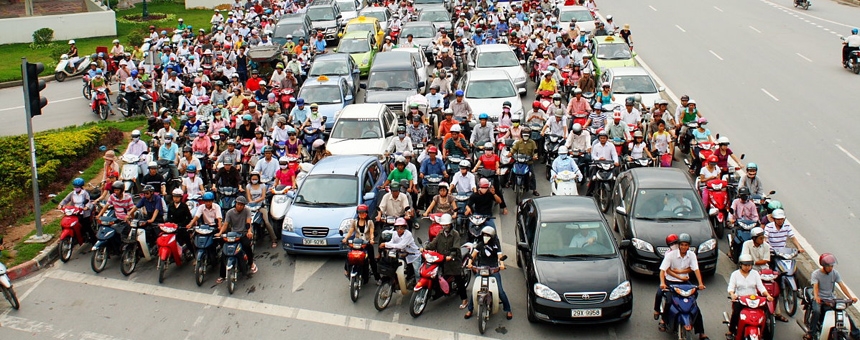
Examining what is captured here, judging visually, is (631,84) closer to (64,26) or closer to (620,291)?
(620,291)

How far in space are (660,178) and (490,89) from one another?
8443 millimetres

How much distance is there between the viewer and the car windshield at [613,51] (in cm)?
2696

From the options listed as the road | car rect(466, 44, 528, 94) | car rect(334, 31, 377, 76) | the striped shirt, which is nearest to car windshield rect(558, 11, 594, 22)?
the road

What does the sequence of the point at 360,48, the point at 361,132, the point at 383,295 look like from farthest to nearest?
the point at 360,48, the point at 361,132, the point at 383,295

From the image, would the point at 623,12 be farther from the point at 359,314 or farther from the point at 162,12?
the point at 359,314

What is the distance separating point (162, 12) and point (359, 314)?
3960 cm

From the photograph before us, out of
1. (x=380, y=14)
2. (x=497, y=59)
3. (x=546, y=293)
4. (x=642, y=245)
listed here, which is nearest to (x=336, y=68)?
(x=497, y=59)

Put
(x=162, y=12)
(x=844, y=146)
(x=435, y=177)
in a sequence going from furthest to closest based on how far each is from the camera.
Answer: (x=162, y=12) < (x=844, y=146) < (x=435, y=177)

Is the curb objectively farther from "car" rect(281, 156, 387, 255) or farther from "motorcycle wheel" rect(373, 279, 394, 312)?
"motorcycle wheel" rect(373, 279, 394, 312)

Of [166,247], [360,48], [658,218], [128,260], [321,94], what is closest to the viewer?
[658,218]

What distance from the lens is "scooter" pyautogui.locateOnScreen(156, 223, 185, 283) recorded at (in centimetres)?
1456

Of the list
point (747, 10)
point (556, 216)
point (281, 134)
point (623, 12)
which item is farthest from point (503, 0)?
point (556, 216)

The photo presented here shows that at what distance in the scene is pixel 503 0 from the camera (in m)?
41.2

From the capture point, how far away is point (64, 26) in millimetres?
39656
